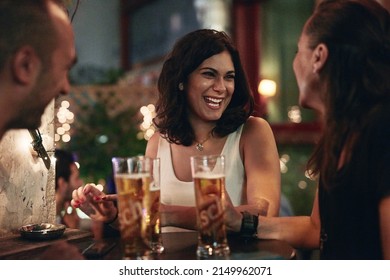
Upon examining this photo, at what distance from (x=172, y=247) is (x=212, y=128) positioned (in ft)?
2.28

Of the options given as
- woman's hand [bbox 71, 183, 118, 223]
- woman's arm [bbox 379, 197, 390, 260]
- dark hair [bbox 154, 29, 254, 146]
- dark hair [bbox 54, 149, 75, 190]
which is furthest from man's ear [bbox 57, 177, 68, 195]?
woman's arm [bbox 379, 197, 390, 260]

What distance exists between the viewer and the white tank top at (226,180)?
1.65m

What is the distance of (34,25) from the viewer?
102 cm

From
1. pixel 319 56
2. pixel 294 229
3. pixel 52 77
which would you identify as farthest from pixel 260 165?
pixel 52 77

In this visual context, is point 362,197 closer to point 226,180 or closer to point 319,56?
point 319,56

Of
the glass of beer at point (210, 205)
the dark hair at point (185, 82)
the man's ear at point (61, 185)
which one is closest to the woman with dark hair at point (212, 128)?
the dark hair at point (185, 82)

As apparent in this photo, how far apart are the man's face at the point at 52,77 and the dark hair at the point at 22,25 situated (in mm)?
26

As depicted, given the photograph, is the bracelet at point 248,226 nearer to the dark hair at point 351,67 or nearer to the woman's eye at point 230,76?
the dark hair at point 351,67

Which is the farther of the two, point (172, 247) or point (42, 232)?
point (42, 232)

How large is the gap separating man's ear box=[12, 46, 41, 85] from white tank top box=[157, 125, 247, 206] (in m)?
0.73

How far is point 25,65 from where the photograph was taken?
102 cm

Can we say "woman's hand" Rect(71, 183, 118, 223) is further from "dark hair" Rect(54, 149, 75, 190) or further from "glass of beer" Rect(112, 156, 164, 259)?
"dark hair" Rect(54, 149, 75, 190)
